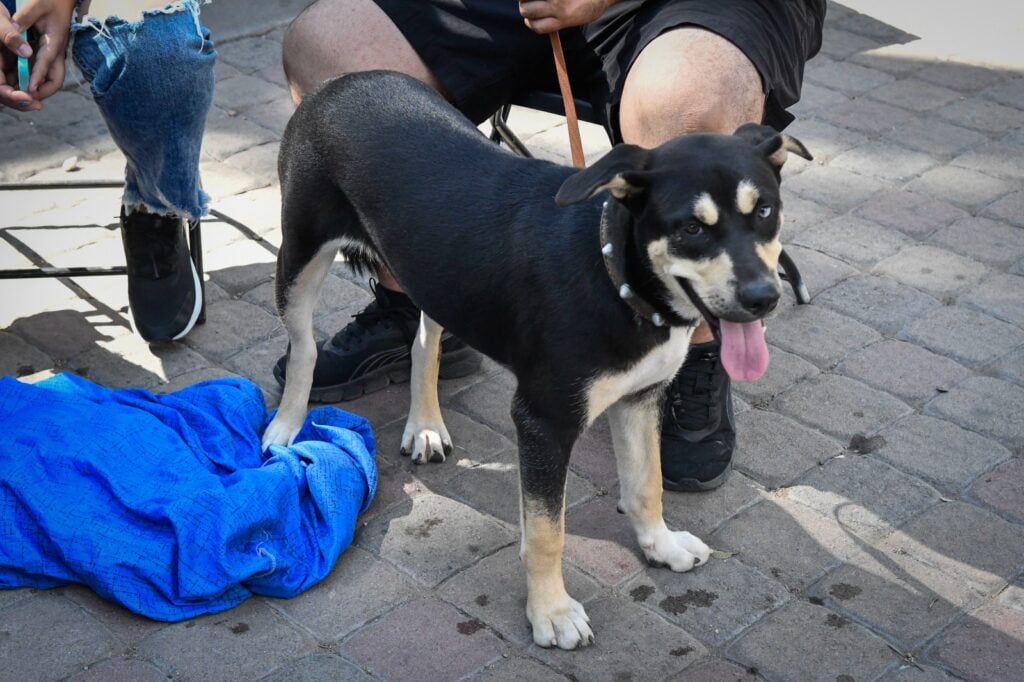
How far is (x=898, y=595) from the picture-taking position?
297 cm

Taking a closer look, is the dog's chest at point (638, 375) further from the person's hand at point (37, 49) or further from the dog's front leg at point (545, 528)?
the person's hand at point (37, 49)

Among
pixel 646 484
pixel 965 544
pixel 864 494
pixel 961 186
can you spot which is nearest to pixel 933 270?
pixel 961 186

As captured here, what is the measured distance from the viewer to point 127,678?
2703 millimetres

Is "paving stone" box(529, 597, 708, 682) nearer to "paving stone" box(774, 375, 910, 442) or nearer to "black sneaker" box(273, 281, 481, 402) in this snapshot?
"paving stone" box(774, 375, 910, 442)

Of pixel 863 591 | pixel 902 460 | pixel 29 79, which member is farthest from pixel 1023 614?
pixel 29 79

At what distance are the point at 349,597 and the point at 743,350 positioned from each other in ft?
3.69

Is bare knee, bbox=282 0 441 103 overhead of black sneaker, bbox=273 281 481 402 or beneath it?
overhead

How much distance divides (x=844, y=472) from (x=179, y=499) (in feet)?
A: 5.87

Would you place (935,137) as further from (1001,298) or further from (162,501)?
(162,501)

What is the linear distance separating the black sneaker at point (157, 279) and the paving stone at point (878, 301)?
6.92 feet

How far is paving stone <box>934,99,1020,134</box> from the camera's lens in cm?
540

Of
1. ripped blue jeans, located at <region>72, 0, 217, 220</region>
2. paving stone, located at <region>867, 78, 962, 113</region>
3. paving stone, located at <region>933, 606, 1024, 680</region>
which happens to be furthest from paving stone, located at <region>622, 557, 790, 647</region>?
paving stone, located at <region>867, 78, 962, 113</region>

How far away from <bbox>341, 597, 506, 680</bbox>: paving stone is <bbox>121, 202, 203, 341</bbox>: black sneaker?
1.46 m

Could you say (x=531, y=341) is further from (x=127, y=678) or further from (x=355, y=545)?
(x=127, y=678)
